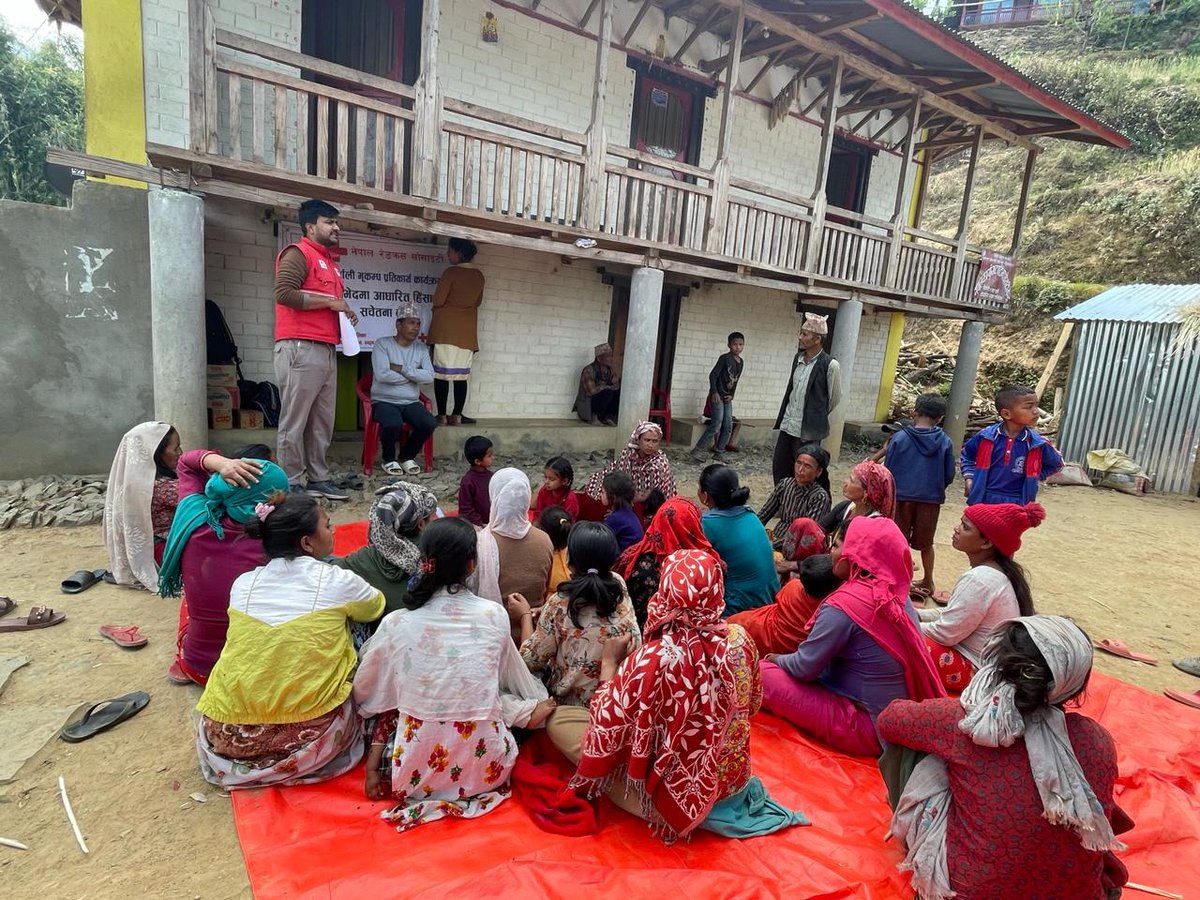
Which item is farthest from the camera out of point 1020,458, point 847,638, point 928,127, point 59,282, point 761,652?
point 928,127

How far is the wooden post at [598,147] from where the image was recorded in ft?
20.3

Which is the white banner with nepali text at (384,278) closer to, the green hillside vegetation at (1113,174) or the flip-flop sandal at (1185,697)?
the flip-flop sandal at (1185,697)

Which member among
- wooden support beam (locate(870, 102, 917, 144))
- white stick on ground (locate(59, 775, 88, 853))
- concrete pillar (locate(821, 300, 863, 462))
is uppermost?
wooden support beam (locate(870, 102, 917, 144))

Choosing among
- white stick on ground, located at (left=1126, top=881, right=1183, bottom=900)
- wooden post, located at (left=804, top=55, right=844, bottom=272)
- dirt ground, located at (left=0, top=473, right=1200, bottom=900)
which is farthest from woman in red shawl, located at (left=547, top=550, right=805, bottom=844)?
wooden post, located at (left=804, top=55, right=844, bottom=272)

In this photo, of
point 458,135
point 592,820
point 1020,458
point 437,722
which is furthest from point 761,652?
point 458,135

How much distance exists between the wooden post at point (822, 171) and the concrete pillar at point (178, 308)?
665cm

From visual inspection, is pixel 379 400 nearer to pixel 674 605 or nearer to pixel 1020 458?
pixel 674 605

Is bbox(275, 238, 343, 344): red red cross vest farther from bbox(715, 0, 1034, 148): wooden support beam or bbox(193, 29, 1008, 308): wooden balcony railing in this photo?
bbox(715, 0, 1034, 148): wooden support beam

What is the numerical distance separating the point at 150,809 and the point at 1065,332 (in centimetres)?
1698

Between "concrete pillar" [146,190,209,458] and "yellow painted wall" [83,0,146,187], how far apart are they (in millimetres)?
891

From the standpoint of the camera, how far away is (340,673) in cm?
221

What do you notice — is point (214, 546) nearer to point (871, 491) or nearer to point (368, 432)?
point (871, 491)

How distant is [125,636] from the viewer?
10.3 feet

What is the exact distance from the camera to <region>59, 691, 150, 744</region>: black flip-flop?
7.96ft
